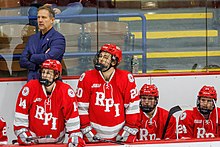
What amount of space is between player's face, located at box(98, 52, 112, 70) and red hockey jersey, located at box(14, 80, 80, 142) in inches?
14.8

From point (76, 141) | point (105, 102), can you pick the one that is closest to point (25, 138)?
point (76, 141)

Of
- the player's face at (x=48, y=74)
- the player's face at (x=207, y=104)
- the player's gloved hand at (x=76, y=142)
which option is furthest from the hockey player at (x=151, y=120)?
the player's gloved hand at (x=76, y=142)

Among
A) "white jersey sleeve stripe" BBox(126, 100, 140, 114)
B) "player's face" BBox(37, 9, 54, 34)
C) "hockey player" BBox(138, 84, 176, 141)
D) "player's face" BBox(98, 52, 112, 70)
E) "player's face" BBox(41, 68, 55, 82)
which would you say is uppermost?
"player's face" BBox(37, 9, 54, 34)

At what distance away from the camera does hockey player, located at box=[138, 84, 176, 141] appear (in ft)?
19.6

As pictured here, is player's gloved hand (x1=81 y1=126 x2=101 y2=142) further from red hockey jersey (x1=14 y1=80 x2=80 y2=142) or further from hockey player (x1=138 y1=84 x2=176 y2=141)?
hockey player (x1=138 y1=84 x2=176 y2=141)

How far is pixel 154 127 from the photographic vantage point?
6.02 metres

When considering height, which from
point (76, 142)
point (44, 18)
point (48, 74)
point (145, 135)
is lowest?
point (145, 135)

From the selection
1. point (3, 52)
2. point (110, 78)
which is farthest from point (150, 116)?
point (3, 52)

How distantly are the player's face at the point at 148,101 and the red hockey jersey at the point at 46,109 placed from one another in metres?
0.94

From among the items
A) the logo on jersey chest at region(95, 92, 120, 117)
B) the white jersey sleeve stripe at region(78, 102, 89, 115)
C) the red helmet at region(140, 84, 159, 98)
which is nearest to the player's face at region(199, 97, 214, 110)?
the red helmet at region(140, 84, 159, 98)

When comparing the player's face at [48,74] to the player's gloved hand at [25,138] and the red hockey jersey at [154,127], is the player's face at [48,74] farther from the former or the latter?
the red hockey jersey at [154,127]

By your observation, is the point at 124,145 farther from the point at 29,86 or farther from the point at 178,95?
the point at 178,95

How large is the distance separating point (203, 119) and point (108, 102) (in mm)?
1106

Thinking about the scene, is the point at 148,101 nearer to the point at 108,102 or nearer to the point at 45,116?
the point at 108,102
